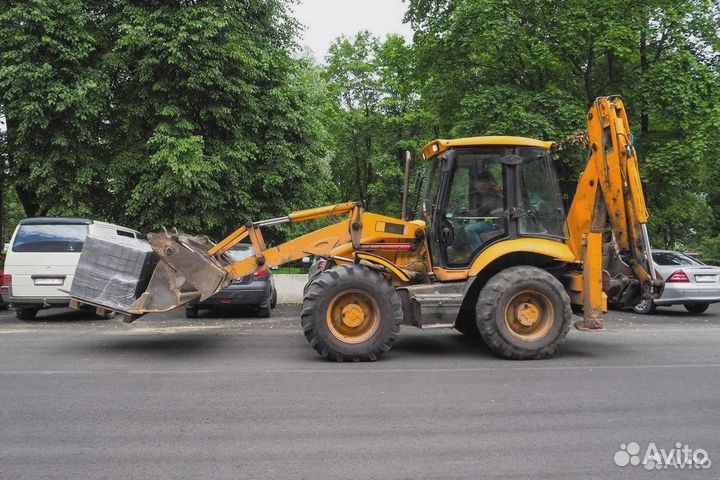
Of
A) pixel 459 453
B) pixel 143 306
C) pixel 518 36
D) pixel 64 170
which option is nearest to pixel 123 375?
pixel 143 306

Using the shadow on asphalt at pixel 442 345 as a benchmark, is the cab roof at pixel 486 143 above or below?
above

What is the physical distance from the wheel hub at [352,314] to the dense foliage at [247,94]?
828 centimetres

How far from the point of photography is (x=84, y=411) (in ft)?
18.9

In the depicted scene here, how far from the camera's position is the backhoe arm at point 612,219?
8.47 metres

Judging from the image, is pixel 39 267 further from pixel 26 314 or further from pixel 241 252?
pixel 241 252

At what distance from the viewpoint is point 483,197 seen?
8.72 metres

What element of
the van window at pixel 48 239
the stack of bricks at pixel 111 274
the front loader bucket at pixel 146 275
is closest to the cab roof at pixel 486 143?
the front loader bucket at pixel 146 275

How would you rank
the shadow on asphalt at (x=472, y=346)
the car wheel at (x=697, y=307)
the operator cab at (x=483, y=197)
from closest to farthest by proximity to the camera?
the operator cab at (x=483, y=197), the shadow on asphalt at (x=472, y=346), the car wheel at (x=697, y=307)

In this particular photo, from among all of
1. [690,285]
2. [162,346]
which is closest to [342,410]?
[162,346]

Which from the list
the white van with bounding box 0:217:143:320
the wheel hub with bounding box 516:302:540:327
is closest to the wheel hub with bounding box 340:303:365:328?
the wheel hub with bounding box 516:302:540:327

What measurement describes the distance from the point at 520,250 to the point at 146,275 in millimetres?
5460

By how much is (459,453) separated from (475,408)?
1.28 m

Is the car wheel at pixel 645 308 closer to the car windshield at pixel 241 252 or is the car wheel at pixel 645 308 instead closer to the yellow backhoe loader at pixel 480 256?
the yellow backhoe loader at pixel 480 256

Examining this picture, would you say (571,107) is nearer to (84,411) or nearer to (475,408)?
(475,408)
